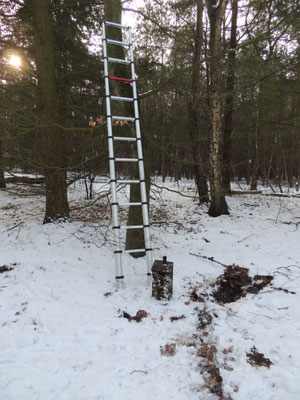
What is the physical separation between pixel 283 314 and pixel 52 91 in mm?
6618

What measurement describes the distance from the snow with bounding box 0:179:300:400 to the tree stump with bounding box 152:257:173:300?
116 millimetres

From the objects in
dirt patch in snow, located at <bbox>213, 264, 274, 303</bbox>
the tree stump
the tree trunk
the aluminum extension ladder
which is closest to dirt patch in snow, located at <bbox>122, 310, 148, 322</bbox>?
the tree stump

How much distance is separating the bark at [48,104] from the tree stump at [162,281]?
11.9 ft

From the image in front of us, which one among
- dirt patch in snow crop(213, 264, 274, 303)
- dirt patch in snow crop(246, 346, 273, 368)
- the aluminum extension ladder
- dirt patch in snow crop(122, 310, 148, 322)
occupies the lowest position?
dirt patch in snow crop(246, 346, 273, 368)

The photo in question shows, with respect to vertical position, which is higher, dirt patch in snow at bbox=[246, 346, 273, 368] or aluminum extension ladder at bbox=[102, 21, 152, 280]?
aluminum extension ladder at bbox=[102, 21, 152, 280]

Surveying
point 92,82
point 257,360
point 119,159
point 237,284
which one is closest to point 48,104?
point 92,82

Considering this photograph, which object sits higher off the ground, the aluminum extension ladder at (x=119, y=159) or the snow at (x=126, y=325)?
the aluminum extension ladder at (x=119, y=159)

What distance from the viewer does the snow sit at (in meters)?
1.96

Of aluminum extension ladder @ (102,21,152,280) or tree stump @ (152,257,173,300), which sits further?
aluminum extension ladder @ (102,21,152,280)

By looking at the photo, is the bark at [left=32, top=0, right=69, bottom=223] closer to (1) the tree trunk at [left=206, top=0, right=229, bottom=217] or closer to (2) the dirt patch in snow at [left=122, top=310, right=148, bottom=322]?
(2) the dirt patch in snow at [left=122, top=310, right=148, bottom=322]

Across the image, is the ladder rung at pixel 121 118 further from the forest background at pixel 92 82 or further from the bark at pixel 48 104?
the bark at pixel 48 104

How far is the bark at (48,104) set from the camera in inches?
212

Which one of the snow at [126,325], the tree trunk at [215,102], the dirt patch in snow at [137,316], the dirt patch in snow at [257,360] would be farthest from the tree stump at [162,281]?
the tree trunk at [215,102]

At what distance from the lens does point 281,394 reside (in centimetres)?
189
